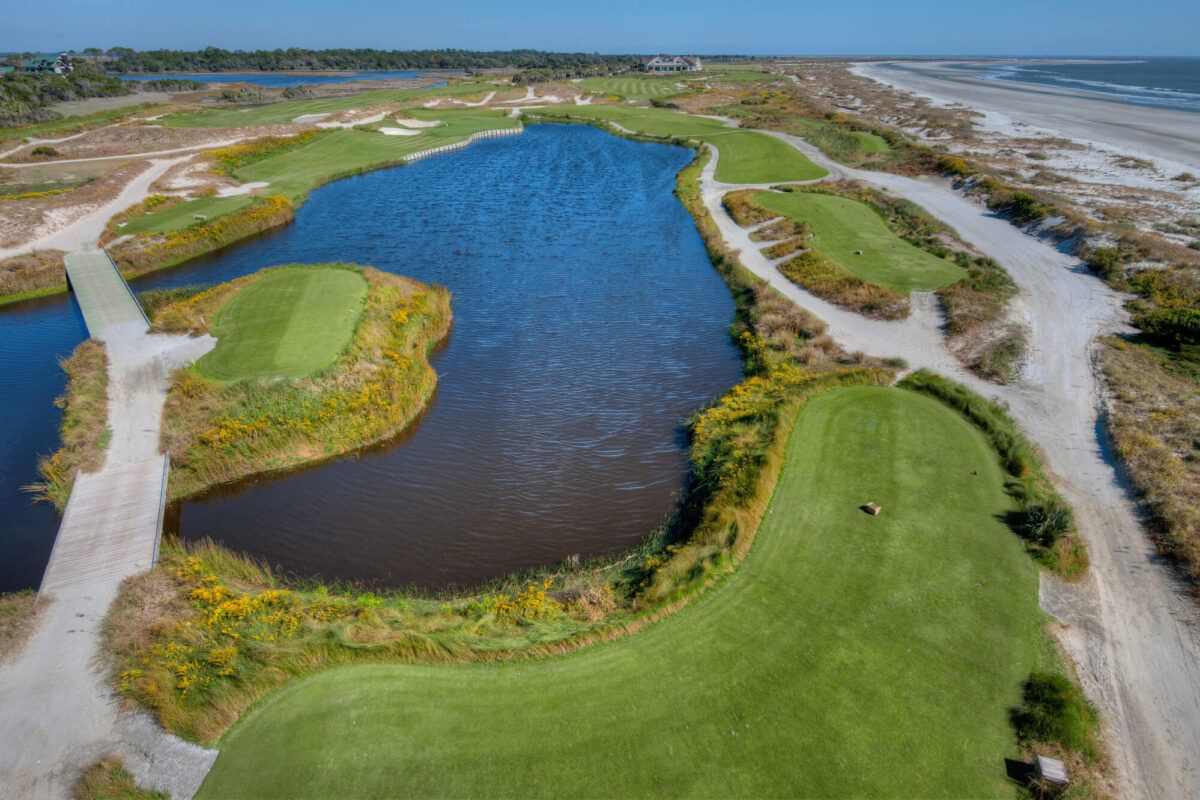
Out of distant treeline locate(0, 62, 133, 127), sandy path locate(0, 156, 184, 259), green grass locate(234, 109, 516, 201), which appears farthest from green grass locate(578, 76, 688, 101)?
distant treeline locate(0, 62, 133, 127)

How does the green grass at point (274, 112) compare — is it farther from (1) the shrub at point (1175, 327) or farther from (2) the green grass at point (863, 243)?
(1) the shrub at point (1175, 327)

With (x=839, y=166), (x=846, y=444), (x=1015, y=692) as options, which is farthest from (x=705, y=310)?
(x=839, y=166)

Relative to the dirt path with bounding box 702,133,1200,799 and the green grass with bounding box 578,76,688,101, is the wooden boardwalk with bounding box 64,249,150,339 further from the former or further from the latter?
the green grass with bounding box 578,76,688,101

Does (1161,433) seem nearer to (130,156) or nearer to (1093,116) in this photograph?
(130,156)

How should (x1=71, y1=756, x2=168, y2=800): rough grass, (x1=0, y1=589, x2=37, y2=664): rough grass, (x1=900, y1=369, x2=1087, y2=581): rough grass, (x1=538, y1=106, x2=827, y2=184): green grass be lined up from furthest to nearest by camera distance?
(x1=538, y1=106, x2=827, y2=184): green grass, (x1=900, y1=369, x2=1087, y2=581): rough grass, (x1=0, y1=589, x2=37, y2=664): rough grass, (x1=71, y1=756, x2=168, y2=800): rough grass

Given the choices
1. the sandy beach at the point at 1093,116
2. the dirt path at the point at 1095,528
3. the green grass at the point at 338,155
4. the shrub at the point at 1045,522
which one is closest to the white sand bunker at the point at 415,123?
the green grass at the point at 338,155

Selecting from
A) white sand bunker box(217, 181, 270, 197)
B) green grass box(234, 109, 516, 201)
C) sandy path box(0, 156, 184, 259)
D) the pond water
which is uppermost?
green grass box(234, 109, 516, 201)

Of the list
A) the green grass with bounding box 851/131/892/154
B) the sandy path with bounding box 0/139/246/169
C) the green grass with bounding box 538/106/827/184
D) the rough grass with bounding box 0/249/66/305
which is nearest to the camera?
the rough grass with bounding box 0/249/66/305

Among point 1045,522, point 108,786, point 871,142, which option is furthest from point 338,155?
point 1045,522
